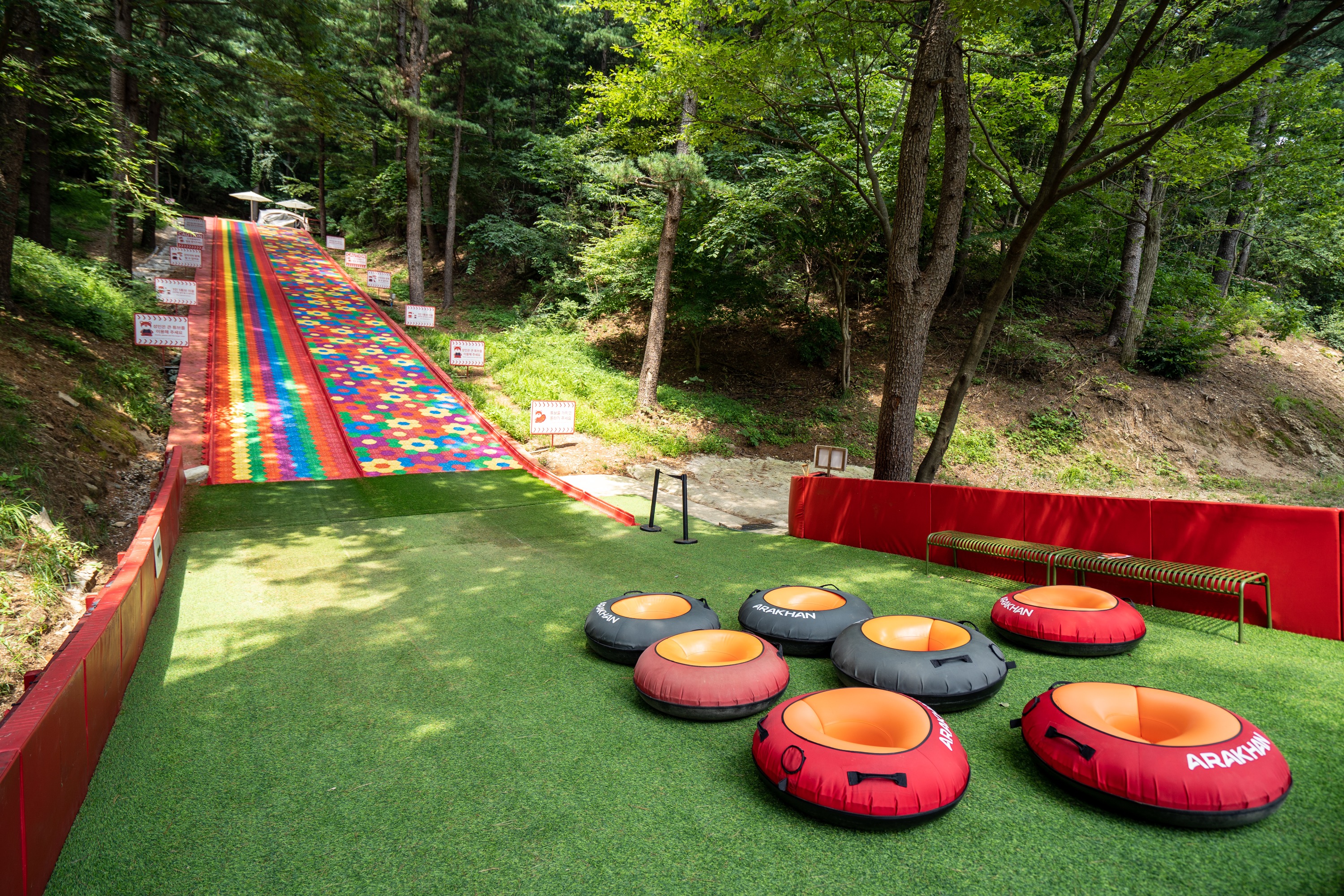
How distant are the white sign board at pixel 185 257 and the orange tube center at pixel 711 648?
2264 cm

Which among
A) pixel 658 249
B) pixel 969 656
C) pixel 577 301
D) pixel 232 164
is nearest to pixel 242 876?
pixel 969 656

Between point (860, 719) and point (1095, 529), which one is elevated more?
point (1095, 529)

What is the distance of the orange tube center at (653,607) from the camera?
4.95 metres

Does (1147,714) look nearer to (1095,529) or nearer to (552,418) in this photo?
(1095,529)

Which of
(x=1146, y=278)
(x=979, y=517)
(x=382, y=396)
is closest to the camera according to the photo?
(x=979, y=517)

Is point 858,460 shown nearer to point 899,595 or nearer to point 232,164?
point 899,595

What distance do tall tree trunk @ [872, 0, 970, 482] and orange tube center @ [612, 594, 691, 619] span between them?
197 inches

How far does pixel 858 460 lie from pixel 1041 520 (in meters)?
8.84

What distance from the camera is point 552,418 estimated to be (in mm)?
13367

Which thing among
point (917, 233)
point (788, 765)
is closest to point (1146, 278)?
point (917, 233)

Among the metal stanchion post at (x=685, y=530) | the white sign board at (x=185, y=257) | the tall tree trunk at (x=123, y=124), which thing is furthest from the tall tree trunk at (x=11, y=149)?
the metal stanchion post at (x=685, y=530)

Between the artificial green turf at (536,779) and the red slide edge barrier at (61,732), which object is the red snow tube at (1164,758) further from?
the red slide edge barrier at (61,732)

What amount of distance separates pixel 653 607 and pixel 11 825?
11.7 feet

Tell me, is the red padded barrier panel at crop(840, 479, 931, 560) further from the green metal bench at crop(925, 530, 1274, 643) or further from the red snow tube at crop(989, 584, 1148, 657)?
the red snow tube at crop(989, 584, 1148, 657)
